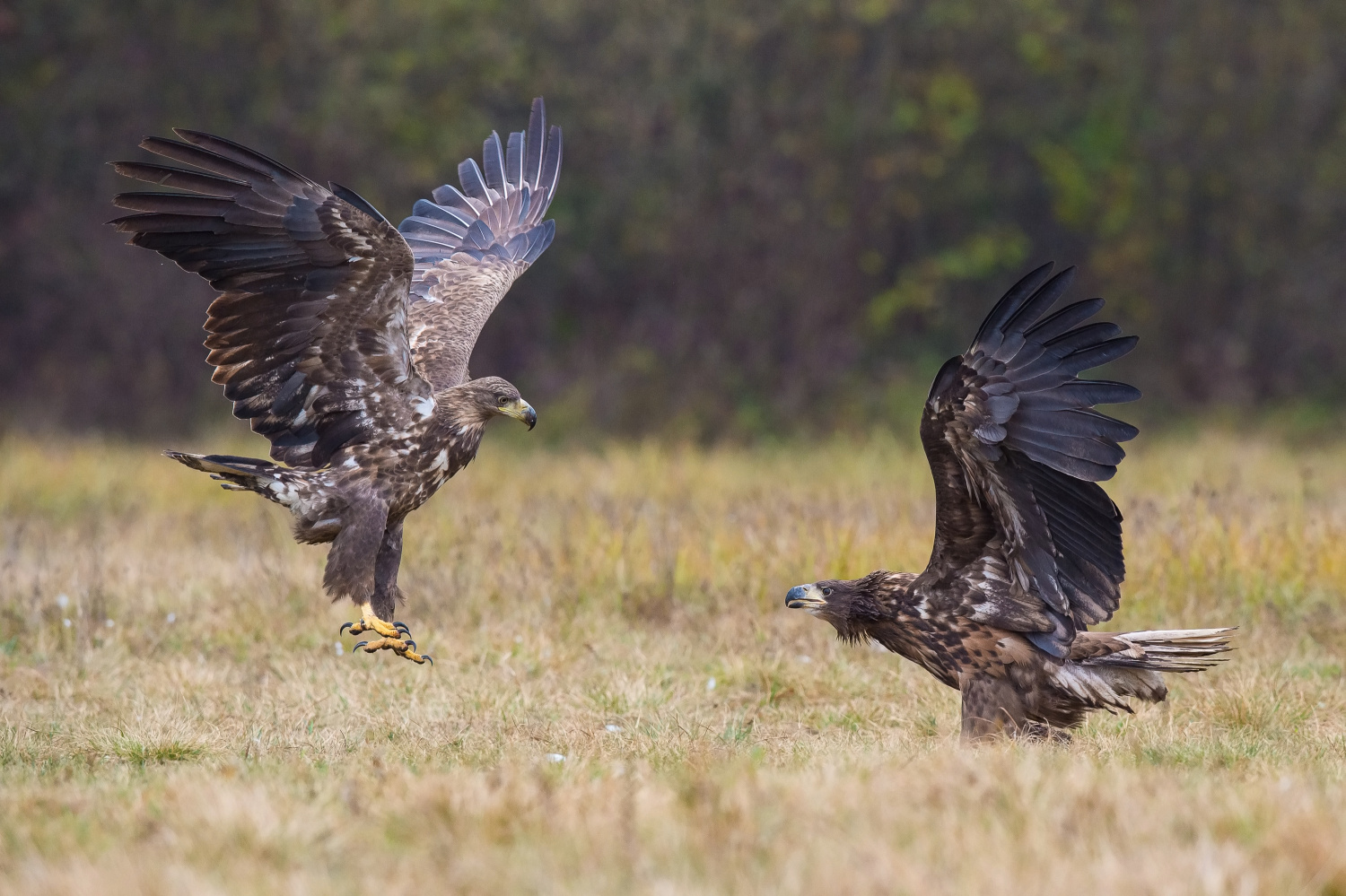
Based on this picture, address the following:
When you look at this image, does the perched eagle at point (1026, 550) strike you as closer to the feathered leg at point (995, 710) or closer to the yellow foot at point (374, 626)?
the feathered leg at point (995, 710)

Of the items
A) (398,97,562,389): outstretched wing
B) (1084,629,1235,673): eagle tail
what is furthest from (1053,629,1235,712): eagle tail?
(398,97,562,389): outstretched wing

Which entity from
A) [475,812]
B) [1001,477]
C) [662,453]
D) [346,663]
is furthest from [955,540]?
[662,453]

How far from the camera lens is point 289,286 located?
6.27 meters

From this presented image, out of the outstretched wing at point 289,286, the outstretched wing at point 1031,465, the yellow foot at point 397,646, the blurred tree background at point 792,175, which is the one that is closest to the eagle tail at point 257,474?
the outstretched wing at point 289,286

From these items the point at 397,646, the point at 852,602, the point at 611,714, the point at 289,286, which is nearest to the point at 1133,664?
the point at 852,602

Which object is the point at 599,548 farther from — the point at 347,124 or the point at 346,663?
the point at 347,124

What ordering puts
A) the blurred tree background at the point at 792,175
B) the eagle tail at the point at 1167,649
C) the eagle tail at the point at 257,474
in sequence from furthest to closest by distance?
1. the blurred tree background at the point at 792,175
2. the eagle tail at the point at 257,474
3. the eagle tail at the point at 1167,649

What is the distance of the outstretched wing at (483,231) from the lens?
26.1ft

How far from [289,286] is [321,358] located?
359 mm

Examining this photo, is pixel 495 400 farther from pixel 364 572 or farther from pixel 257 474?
pixel 257 474

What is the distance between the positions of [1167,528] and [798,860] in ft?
19.9

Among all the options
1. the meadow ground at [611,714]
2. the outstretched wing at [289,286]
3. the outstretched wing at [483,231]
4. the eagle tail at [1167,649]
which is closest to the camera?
the meadow ground at [611,714]

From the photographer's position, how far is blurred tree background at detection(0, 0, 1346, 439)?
19.3 meters

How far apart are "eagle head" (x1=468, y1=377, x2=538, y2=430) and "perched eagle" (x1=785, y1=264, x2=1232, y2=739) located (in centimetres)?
165
